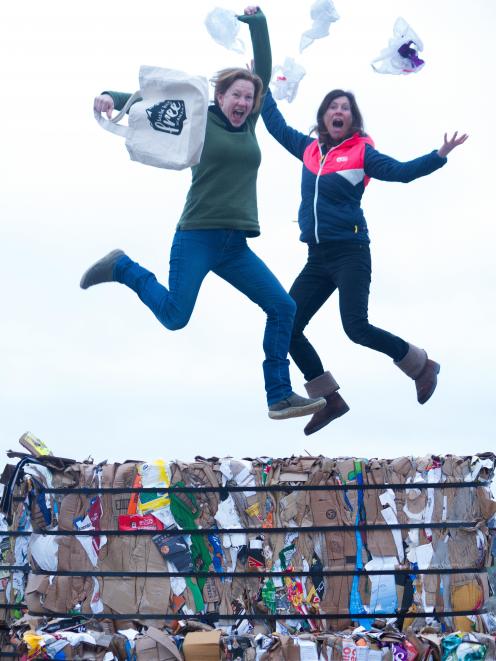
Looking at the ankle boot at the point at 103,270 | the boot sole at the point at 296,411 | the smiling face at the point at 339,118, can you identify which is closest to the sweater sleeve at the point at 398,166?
the smiling face at the point at 339,118

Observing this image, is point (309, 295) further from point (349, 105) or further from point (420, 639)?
point (420, 639)

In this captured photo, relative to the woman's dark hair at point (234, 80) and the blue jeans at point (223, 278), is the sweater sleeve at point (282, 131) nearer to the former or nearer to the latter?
the woman's dark hair at point (234, 80)

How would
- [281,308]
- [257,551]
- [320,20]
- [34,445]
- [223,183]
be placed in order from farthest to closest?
[320,20]
[281,308]
[223,183]
[34,445]
[257,551]

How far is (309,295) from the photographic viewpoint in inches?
223

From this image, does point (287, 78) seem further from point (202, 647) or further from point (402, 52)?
point (202, 647)

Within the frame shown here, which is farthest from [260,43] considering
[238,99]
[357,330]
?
[357,330]

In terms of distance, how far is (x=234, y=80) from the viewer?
5082mm

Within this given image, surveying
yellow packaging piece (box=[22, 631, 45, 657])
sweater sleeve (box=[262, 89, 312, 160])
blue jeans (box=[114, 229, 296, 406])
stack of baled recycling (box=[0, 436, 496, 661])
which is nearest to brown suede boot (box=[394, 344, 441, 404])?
blue jeans (box=[114, 229, 296, 406])

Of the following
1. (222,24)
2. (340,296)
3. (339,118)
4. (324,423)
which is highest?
(222,24)

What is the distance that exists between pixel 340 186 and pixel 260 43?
0.89 meters

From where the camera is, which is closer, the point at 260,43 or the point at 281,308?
the point at 281,308

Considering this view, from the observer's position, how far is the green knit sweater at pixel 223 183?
502 cm

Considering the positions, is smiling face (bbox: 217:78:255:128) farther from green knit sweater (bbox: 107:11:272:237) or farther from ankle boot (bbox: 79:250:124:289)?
ankle boot (bbox: 79:250:124:289)

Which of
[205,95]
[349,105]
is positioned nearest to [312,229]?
[349,105]
